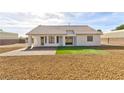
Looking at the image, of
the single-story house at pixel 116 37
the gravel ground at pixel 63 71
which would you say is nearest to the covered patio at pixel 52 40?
the single-story house at pixel 116 37

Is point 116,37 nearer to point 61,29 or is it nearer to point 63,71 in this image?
point 61,29

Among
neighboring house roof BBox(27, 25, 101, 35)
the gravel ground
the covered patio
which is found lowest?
the gravel ground

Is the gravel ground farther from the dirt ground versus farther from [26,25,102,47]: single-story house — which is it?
[26,25,102,47]: single-story house

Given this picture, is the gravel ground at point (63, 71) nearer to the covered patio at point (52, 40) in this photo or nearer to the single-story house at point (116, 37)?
the covered patio at point (52, 40)

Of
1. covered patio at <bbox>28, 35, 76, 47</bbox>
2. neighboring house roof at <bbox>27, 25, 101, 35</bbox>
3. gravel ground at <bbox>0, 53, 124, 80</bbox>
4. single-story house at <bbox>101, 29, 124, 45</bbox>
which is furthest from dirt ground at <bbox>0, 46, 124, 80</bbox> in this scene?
single-story house at <bbox>101, 29, 124, 45</bbox>

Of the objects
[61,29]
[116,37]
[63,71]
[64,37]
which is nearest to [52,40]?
[64,37]

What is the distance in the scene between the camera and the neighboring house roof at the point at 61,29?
2541 centimetres

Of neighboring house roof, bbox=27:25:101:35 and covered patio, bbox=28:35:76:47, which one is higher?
neighboring house roof, bbox=27:25:101:35

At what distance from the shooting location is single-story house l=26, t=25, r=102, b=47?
24.8 m

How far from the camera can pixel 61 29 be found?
27422 millimetres
